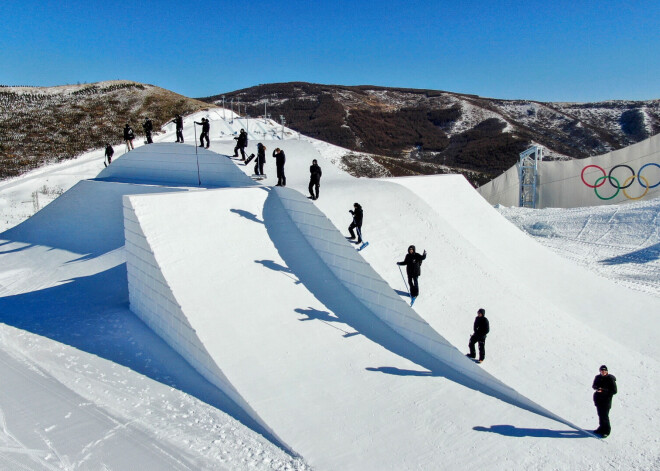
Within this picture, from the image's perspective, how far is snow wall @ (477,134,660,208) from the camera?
24750 millimetres

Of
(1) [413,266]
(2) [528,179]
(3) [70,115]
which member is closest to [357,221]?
(1) [413,266]

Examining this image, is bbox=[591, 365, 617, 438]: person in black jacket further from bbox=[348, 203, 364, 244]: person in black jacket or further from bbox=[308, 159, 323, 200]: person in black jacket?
bbox=[308, 159, 323, 200]: person in black jacket

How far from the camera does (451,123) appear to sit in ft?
338

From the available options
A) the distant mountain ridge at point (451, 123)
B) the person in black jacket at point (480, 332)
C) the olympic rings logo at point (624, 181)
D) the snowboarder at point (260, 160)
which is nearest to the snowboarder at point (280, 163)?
the snowboarder at point (260, 160)

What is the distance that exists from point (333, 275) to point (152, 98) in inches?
1711

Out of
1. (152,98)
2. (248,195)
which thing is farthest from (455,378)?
(152,98)

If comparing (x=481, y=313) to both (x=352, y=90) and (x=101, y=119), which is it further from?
(x=352, y=90)

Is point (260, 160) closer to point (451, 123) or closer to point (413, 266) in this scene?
point (413, 266)

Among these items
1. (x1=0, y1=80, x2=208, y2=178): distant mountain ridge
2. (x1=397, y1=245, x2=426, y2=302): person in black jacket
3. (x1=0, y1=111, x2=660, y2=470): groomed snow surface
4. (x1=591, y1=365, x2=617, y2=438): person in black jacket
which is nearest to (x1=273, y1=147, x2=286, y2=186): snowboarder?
(x1=0, y1=111, x2=660, y2=470): groomed snow surface

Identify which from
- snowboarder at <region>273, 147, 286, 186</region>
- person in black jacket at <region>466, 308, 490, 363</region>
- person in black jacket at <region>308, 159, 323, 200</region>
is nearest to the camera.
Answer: person in black jacket at <region>466, 308, 490, 363</region>

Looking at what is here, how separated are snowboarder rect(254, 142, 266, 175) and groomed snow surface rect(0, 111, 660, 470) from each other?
0.38 m

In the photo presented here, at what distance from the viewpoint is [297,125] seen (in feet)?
317

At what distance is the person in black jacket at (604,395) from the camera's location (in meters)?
6.05

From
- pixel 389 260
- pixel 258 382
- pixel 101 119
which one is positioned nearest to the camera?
pixel 258 382
